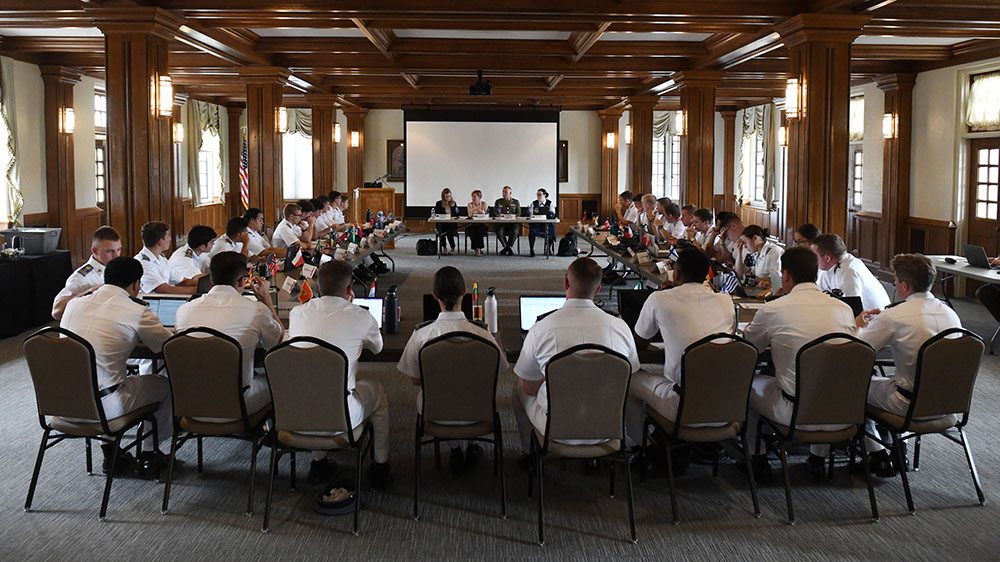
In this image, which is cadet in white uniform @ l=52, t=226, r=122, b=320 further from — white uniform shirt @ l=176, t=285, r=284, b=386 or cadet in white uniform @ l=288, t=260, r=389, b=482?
cadet in white uniform @ l=288, t=260, r=389, b=482

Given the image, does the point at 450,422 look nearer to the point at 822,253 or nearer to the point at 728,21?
the point at 822,253

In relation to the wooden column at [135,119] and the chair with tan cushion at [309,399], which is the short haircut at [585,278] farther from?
the wooden column at [135,119]

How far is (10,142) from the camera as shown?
11.3 metres

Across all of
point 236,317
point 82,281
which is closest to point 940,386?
point 236,317

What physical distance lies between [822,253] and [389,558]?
361 centimetres

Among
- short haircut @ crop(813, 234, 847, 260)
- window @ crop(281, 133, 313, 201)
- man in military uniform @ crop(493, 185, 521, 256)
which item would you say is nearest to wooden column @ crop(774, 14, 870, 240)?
short haircut @ crop(813, 234, 847, 260)

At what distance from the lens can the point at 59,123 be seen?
12.4 m

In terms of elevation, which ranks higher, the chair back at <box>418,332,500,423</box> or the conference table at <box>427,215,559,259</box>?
the conference table at <box>427,215,559,259</box>

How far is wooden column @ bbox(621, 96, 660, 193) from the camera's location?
16469 millimetres

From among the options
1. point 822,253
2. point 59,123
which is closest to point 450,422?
point 822,253

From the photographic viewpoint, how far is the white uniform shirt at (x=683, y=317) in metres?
4.36

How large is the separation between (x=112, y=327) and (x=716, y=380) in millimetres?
2921

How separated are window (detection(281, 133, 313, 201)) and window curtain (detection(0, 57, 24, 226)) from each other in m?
11.0

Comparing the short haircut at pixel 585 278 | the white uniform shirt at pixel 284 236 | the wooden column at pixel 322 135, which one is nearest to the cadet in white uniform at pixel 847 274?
the short haircut at pixel 585 278
